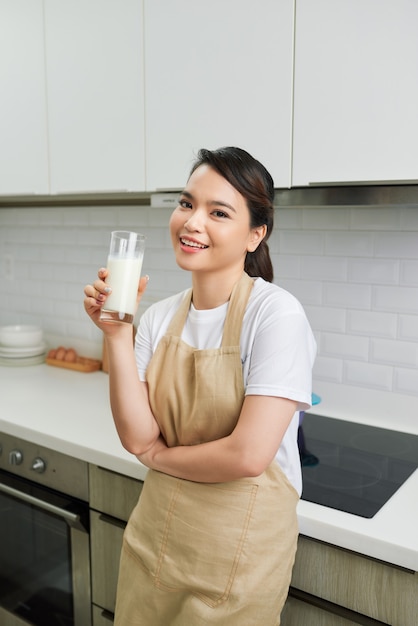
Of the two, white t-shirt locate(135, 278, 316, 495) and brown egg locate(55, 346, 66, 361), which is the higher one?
white t-shirt locate(135, 278, 316, 495)

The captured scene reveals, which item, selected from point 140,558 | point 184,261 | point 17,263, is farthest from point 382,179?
point 17,263

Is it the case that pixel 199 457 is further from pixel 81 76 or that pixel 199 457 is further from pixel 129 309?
pixel 81 76

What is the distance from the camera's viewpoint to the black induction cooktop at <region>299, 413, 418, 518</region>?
4.73 ft

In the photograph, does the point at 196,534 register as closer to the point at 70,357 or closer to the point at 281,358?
the point at 281,358

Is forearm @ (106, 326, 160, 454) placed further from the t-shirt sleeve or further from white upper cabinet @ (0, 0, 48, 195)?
white upper cabinet @ (0, 0, 48, 195)

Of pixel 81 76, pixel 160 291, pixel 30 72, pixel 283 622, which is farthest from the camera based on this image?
pixel 160 291

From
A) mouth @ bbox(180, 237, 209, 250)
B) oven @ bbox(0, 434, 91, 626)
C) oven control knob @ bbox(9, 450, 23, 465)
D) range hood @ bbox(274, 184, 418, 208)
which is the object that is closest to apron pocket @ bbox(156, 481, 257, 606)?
mouth @ bbox(180, 237, 209, 250)

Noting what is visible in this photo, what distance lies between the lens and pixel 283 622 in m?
1.43

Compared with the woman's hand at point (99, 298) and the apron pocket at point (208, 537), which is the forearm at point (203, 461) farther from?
the woman's hand at point (99, 298)

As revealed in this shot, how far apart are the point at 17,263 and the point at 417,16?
7.10ft

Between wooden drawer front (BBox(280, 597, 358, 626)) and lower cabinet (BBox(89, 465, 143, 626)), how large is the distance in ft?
1.57

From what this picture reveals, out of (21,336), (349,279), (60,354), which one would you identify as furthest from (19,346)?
(349,279)

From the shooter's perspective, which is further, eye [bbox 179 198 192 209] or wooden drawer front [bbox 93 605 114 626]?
wooden drawer front [bbox 93 605 114 626]

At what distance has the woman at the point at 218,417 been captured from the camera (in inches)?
45.3
